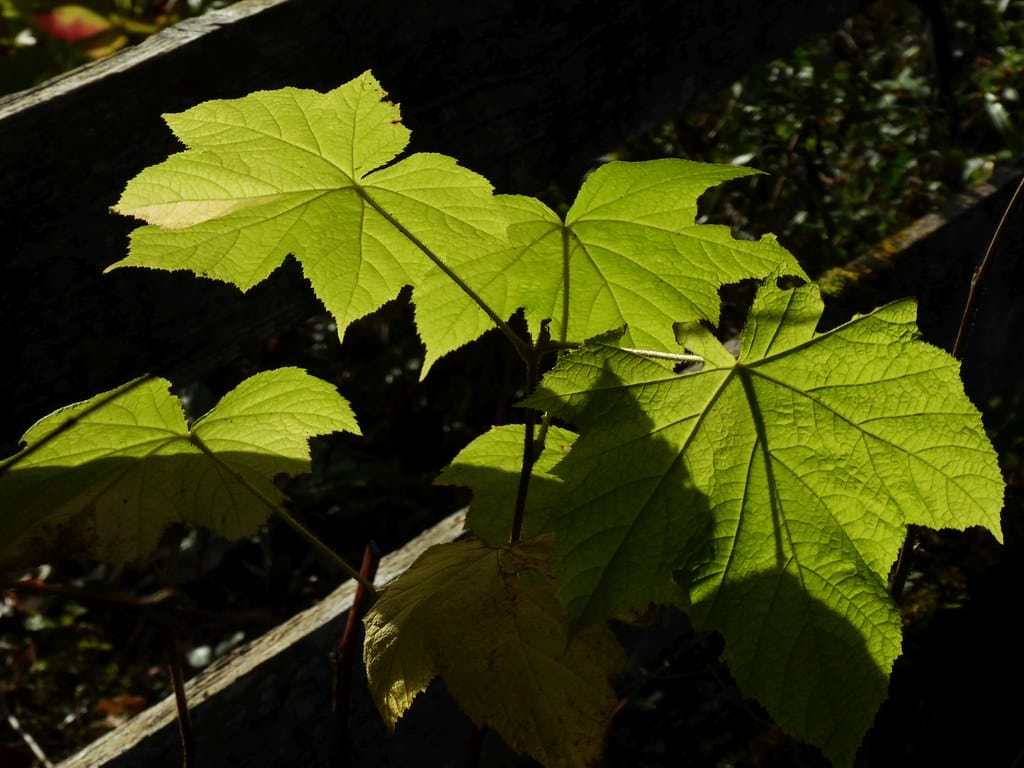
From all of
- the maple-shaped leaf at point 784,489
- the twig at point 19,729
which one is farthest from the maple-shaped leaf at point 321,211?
the twig at point 19,729

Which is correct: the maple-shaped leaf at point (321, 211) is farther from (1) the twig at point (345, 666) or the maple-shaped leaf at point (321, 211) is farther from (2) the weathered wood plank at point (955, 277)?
(2) the weathered wood plank at point (955, 277)

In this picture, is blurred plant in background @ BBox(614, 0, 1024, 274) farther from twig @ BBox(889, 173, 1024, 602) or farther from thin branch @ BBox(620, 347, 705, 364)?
thin branch @ BBox(620, 347, 705, 364)

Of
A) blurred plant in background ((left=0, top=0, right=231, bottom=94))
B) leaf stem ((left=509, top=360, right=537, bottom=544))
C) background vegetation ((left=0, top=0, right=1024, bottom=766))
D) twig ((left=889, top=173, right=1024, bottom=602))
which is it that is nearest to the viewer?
leaf stem ((left=509, top=360, right=537, bottom=544))

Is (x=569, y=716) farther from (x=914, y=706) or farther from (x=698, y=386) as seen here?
(x=914, y=706)

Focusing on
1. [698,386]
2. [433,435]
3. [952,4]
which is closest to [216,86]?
[698,386]

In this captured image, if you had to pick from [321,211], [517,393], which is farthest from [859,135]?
[321,211]

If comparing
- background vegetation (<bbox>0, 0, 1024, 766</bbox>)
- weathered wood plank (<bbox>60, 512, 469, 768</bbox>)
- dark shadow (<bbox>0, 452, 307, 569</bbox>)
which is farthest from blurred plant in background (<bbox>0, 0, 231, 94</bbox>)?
dark shadow (<bbox>0, 452, 307, 569</bbox>)
